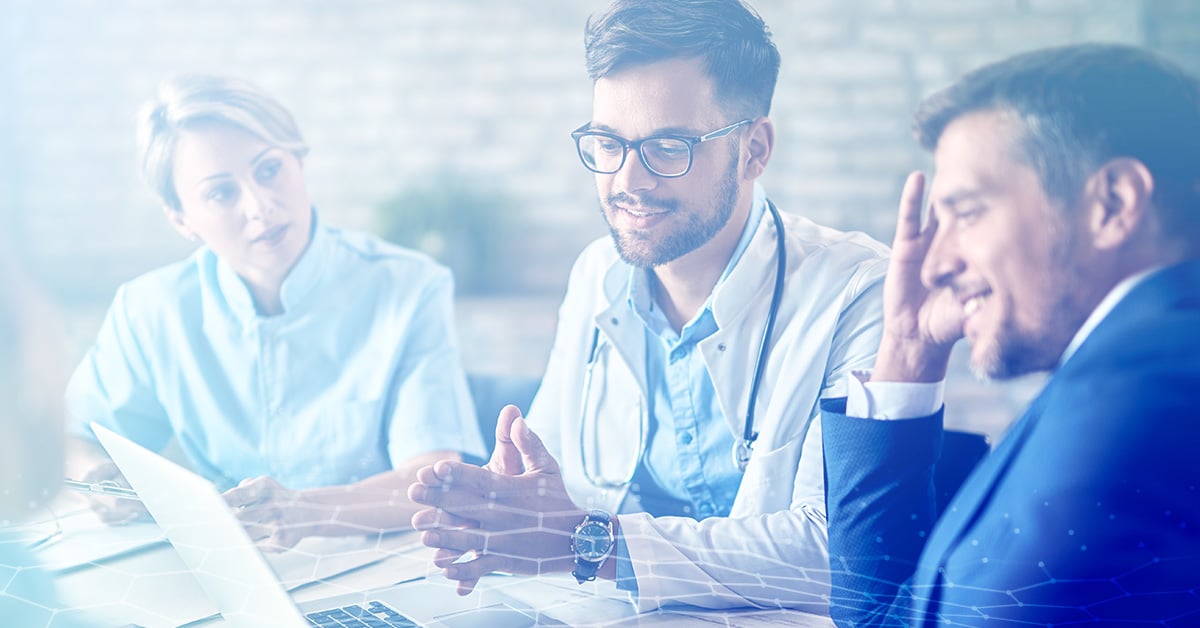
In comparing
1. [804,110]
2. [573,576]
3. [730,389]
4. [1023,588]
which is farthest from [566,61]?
[1023,588]

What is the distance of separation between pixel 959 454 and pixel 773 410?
0.19m

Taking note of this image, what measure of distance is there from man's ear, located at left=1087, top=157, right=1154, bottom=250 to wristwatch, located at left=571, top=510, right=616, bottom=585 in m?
0.52

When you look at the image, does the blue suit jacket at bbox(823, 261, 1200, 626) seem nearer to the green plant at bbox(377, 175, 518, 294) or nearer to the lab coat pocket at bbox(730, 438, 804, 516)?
the lab coat pocket at bbox(730, 438, 804, 516)

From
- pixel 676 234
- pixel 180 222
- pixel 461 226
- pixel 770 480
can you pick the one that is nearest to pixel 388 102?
pixel 461 226

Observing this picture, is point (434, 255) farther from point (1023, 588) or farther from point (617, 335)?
point (1023, 588)

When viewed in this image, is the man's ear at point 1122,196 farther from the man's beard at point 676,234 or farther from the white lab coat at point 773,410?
the man's beard at point 676,234

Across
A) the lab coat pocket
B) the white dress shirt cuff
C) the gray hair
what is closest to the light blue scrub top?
the gray hair

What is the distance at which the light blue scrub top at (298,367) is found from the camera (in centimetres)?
115

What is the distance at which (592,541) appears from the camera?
0.97 metres

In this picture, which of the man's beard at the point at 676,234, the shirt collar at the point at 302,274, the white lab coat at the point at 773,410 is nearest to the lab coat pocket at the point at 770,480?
the white lab coat at the point at 773,410

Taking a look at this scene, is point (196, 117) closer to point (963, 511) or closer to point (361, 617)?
point (361, 617)

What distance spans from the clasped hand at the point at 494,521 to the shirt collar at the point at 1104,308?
47cm

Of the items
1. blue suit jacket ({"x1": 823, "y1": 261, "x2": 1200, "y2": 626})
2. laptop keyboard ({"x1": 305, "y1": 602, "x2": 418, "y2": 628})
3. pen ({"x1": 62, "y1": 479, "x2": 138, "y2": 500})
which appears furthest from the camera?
pen ({"x1": 62, "y1": 479, "x2": 138, "y2": 500})

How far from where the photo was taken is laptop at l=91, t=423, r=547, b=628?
33.5 inches
